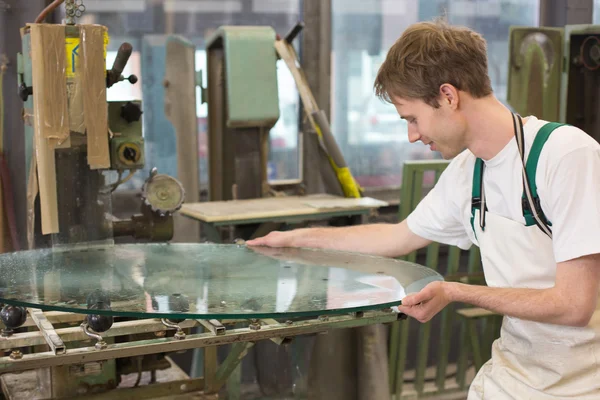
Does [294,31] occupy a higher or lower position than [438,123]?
higher

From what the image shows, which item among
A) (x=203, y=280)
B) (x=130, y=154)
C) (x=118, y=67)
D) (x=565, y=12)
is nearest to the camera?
(x=203, y=280)

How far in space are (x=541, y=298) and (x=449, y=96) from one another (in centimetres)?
41

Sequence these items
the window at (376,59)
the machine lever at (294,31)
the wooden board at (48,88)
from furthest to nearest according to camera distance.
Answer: the window at (376,59) < the machine lever at (294,31) < the wooden board at (48,88)

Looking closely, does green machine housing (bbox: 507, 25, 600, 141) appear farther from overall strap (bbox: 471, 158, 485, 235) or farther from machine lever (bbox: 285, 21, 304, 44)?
overall strap (bbox: 471, 158, 485, 235)

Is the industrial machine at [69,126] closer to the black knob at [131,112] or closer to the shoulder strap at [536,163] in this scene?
the black knob at [131,112]

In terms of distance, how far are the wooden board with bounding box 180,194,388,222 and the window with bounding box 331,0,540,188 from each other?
1252 millimetres

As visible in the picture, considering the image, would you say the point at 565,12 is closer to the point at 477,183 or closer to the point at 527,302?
the point at 477,183

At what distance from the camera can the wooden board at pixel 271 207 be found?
2713 millimetres

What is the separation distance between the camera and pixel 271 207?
9.41 ft

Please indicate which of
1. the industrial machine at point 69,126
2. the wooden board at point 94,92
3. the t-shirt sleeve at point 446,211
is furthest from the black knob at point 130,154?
the t-shirt sleeve at point 446,211

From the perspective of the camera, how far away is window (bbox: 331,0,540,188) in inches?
166

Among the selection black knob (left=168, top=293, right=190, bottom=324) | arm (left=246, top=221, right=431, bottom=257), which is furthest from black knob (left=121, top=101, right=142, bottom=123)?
black knob (left=168, top=293, right=190, bottom=324)

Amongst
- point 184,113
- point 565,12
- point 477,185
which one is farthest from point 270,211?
point 565,12

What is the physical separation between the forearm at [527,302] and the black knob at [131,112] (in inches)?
43.1
